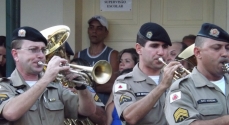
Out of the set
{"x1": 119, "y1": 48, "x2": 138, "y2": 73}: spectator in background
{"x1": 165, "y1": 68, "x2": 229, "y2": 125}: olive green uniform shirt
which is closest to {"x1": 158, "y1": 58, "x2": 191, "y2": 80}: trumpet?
{"x1": 165, "y1": 68, "x2": 229, "y2": 125}: olive green uniform shirt

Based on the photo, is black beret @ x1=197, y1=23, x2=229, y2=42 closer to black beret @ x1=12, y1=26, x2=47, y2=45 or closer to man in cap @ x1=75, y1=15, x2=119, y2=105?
black beret @ x1=12, y1=26, x2=47, y2=45

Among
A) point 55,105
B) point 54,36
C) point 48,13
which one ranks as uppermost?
point 48,13

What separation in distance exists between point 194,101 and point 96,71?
91 centimetres

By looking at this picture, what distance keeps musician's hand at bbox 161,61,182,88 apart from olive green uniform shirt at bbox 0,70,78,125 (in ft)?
2.65

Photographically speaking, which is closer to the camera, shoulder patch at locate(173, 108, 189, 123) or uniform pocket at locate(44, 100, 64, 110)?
shoulder patch at locate(173, 108, 189, 123)

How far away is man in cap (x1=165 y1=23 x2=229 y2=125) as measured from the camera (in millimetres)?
5023

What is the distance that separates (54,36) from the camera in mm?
6160

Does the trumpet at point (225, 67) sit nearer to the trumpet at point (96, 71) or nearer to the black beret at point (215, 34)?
the black beret at point (215, 34)

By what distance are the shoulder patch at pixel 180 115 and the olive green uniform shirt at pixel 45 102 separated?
1.00 m

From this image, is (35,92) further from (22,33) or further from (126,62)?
(126,62)

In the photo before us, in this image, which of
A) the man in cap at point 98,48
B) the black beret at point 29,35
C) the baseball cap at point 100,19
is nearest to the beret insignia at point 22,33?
the black beret at point 29,35

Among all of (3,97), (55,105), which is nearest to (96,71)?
(55,105)

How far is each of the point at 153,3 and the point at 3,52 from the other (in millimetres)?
1978

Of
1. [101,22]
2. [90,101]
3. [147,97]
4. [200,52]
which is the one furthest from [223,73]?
[101,22]
